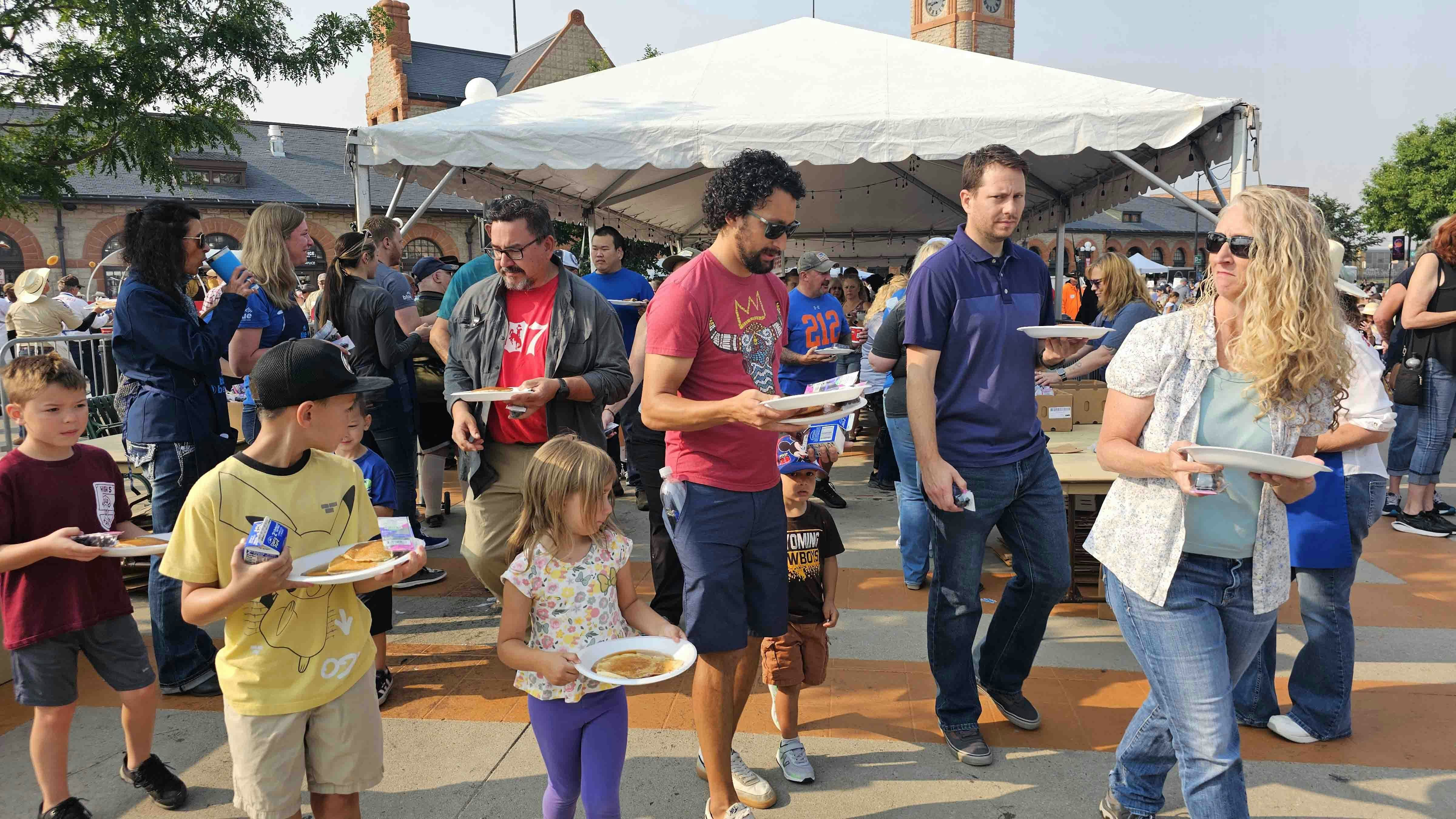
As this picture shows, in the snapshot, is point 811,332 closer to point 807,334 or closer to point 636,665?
point 807,334

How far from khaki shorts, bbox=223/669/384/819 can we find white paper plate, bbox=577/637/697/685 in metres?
0.61

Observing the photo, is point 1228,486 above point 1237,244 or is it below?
below

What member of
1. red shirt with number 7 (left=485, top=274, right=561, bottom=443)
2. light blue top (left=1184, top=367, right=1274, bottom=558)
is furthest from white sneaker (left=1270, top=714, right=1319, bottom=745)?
red shirt with number 7 (left=485, top=274, right=561, bottom=443)

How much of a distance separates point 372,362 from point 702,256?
305 cm

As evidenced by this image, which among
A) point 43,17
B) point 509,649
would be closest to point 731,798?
point 509,649

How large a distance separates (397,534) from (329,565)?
225 millimetres

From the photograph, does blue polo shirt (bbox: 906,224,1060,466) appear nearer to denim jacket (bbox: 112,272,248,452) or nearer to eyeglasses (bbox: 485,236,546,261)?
eyeglasses (bbox: 485,236,546,261)

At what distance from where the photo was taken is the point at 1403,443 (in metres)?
6.77

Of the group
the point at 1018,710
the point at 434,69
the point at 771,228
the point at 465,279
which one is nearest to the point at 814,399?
the point at 771,228

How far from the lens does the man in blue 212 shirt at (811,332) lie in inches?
270

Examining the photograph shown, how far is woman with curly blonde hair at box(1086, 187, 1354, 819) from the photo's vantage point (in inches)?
81.5

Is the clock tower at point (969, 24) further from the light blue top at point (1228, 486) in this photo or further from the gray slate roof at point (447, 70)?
A: the light blue top at point (1228, 486)

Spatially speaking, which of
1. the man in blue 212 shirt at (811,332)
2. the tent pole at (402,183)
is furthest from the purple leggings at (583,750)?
the tent pole at (402,183)

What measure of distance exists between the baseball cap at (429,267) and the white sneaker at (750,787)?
15.5ft
